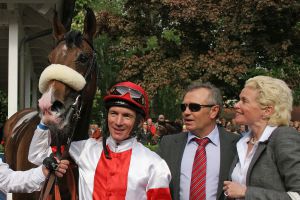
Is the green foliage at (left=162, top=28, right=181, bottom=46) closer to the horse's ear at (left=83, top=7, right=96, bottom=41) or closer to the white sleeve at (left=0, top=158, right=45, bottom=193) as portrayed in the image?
the horse's ear at (left=83, top=7, right=96, bottom=41)

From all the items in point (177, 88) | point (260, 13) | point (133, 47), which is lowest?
point (177, 88)

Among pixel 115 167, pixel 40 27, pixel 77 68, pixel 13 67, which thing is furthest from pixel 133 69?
pixel 115 167

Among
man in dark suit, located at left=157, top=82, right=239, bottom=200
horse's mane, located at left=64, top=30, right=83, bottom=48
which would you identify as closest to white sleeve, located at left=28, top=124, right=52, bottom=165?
horse's mane, located at left=64, top=30, right=83, bottom=48

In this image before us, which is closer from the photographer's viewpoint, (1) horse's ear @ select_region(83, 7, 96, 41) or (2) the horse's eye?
(2) the horse's eye

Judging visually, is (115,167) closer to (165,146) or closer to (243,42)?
(165,146)

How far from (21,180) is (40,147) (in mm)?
553

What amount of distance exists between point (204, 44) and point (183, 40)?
0.65m

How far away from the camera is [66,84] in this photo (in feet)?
13.0

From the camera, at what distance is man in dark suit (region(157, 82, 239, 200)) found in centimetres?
342

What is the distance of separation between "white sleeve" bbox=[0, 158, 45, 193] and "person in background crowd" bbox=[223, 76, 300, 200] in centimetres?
127

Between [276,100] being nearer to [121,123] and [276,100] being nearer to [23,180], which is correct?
[121,123]

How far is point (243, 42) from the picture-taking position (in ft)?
49.3

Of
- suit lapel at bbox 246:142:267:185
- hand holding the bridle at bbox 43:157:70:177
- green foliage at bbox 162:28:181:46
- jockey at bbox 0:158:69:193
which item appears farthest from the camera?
green foliage at bbox 162:28:181:46

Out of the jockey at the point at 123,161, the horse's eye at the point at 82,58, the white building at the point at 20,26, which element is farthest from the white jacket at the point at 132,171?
the white building at the point at 20,26
